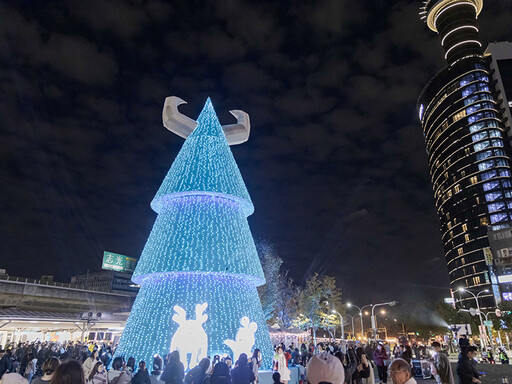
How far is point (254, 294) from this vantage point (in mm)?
14867

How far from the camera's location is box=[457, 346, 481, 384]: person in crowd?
22.3 feet

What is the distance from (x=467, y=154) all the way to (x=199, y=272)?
93.9 metres

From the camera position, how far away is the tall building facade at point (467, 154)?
84562 millimetres

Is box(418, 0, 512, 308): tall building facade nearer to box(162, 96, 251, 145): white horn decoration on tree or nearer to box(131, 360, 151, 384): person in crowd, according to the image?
box(162, 96, 251, 145): white horn decoration on tree

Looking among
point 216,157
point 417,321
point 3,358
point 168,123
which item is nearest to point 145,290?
point 3,358

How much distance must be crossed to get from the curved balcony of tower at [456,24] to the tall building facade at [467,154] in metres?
0.24

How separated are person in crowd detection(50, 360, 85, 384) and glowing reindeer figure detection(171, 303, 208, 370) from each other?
8.72 m

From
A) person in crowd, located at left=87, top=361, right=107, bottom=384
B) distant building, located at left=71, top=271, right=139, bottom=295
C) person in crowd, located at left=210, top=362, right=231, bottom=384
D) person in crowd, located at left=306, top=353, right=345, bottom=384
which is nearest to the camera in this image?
person in crowd, located at left=306, top=353, right=345, bottom=384

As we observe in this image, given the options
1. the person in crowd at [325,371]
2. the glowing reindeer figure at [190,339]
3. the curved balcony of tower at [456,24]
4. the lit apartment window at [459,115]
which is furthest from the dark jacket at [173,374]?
the curved balcony of tower at [456,24]

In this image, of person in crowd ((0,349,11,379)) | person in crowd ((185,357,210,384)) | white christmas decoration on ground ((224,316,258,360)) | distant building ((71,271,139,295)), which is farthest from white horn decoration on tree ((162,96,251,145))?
distant building ((71,271,139,295))

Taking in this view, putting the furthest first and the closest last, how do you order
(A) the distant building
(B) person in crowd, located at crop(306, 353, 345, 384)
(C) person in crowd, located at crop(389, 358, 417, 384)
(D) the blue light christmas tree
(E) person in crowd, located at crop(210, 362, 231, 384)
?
1. (A) the distant building
2. (D) the blue light christmas tree
3. (E) person in crowd, located at crop(210, 362, 231, 384)
4. (C) person in crowd, located at crop(389, 358, 417, 384)
5. (B) person in crowd, located at crop(306, 353, 345, 384)

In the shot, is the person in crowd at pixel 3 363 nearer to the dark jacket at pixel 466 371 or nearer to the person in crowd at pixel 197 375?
the person in crowd at pixel 197 375

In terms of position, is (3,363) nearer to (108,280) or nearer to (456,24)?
(108,280)

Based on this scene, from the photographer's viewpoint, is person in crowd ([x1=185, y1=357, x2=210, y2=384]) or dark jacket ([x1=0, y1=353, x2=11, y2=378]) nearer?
person in crowd ([x1=185, y1=357, x2=210, y2=384])
